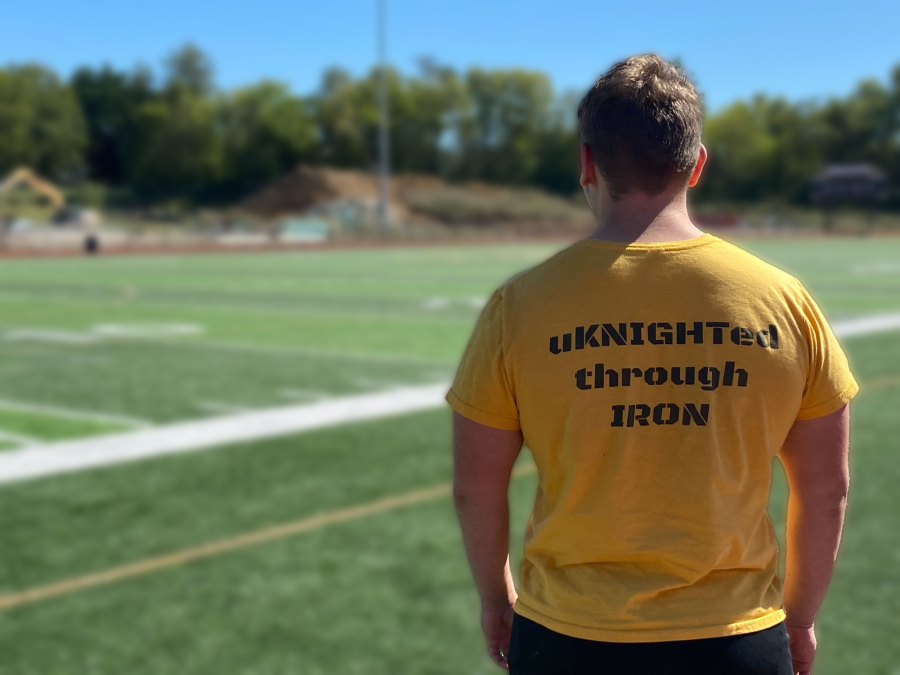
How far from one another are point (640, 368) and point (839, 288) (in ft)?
67.6

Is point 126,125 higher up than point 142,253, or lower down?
higher up

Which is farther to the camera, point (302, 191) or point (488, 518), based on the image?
point (302, 191)

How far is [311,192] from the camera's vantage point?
84.2 meters

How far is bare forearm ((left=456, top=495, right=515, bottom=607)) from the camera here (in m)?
1.76

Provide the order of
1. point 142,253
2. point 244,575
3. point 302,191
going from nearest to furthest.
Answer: point 244,575 → point 142,253 → point 302,191

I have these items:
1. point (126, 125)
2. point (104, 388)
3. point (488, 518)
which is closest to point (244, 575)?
point (488, 518)

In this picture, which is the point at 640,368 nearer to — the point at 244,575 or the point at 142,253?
the point at 244,575

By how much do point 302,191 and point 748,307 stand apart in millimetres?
84430

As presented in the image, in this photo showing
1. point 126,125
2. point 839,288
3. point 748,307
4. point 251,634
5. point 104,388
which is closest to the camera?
point 748,307

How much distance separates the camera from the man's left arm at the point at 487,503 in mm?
1722

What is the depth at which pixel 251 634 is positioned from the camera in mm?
4574

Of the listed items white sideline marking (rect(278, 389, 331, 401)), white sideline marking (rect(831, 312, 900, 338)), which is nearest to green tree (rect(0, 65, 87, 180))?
white sideline marking (rect(831, 312, 900, 338))

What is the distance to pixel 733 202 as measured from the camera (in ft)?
291

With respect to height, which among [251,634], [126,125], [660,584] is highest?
[126,125]
